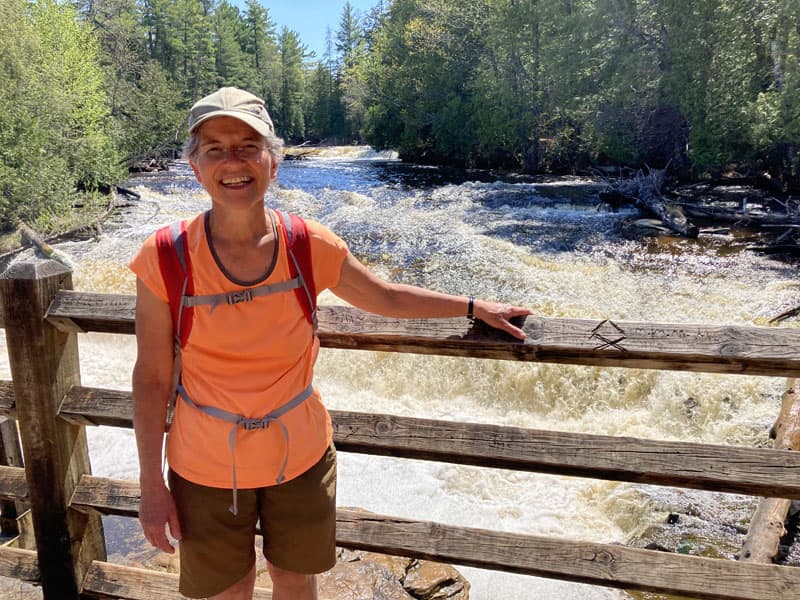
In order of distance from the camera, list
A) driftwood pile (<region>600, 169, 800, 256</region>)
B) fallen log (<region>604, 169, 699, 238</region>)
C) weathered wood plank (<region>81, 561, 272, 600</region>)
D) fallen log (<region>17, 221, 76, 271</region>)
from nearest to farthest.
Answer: weathered wood plank (<region>81, 561, 272, 600</region>)
fallen log (<region>17, 221, 76, 271</region>)
driftwood pile (<region>600, 169, 800, 256</region>)
fallen log (<region>604, 169, 699, 238</region>)

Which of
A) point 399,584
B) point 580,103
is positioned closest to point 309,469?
point 399,584

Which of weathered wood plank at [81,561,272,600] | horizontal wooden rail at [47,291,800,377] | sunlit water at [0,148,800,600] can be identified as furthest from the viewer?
sunlit water at [0,148,800,600]

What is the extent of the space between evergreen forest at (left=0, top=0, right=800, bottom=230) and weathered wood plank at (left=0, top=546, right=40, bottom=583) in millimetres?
15563

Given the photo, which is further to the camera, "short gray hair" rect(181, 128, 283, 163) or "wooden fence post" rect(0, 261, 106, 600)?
"wooden fence post" rect(0, 261, 106, 600)

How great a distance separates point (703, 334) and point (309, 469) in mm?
1277

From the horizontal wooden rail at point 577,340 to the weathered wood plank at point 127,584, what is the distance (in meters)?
1.12

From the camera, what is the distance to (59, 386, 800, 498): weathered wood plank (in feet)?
6.48

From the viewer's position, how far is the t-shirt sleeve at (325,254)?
5.94 feet

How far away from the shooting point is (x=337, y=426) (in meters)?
2.28

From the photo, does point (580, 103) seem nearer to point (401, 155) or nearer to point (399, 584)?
point (401, 155)

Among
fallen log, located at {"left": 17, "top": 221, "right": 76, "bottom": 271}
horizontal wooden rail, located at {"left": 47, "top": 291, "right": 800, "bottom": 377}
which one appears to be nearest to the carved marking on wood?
horizontal wooden rail, located at {"left": 47, "top": 291, "right": 800, "bottom": 377}

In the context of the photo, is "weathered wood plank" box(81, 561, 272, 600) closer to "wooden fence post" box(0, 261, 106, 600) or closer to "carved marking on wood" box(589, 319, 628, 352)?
"wooden fence post" box(0, 261, 106, 600)

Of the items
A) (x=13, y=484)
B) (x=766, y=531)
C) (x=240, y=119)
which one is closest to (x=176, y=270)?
(x=240, y=119)

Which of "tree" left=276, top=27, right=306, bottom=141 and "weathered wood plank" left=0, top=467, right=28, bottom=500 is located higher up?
"tree" left=276, top=27, right=306, bottom=141
